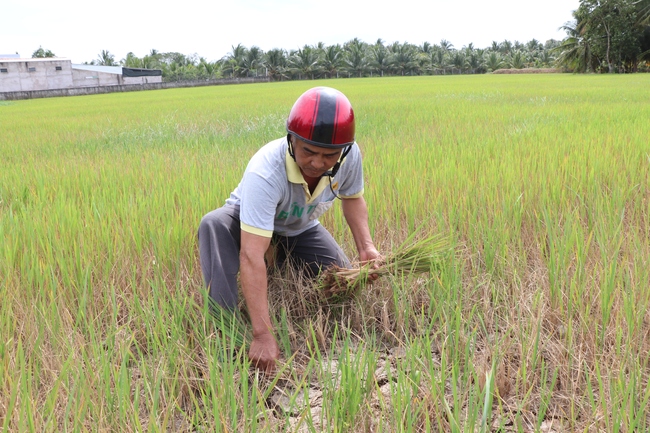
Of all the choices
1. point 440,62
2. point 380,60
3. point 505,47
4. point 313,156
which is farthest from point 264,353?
point 505,47

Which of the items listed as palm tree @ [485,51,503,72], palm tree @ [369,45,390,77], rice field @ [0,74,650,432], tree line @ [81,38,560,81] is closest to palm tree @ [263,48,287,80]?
tree line @ [81,38,560,81]

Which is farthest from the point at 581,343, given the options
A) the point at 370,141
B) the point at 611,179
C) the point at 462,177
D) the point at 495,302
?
the point at 370,141

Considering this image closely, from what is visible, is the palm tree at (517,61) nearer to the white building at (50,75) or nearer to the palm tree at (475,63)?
the palm tree at (475,63)

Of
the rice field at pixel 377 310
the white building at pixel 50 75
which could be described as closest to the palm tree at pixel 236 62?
the white building at pixel 50 75

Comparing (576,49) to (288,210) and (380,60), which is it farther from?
(288,210)

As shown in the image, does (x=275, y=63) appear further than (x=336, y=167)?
Yes

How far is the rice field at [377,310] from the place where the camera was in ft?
3.32

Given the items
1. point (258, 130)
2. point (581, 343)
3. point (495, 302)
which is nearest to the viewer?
point (581, 343)

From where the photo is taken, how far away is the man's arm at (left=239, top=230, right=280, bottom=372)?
1.28 m

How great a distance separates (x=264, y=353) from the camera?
1276 millimetres

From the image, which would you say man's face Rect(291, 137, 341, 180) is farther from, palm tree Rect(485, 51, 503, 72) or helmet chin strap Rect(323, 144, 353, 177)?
palm tree Rect(485, 51, 503, 72)

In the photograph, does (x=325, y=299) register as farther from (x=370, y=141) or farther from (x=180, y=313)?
(x=370, y=141)

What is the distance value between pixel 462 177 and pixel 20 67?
34938 millimetres

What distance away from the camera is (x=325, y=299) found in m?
1.56
